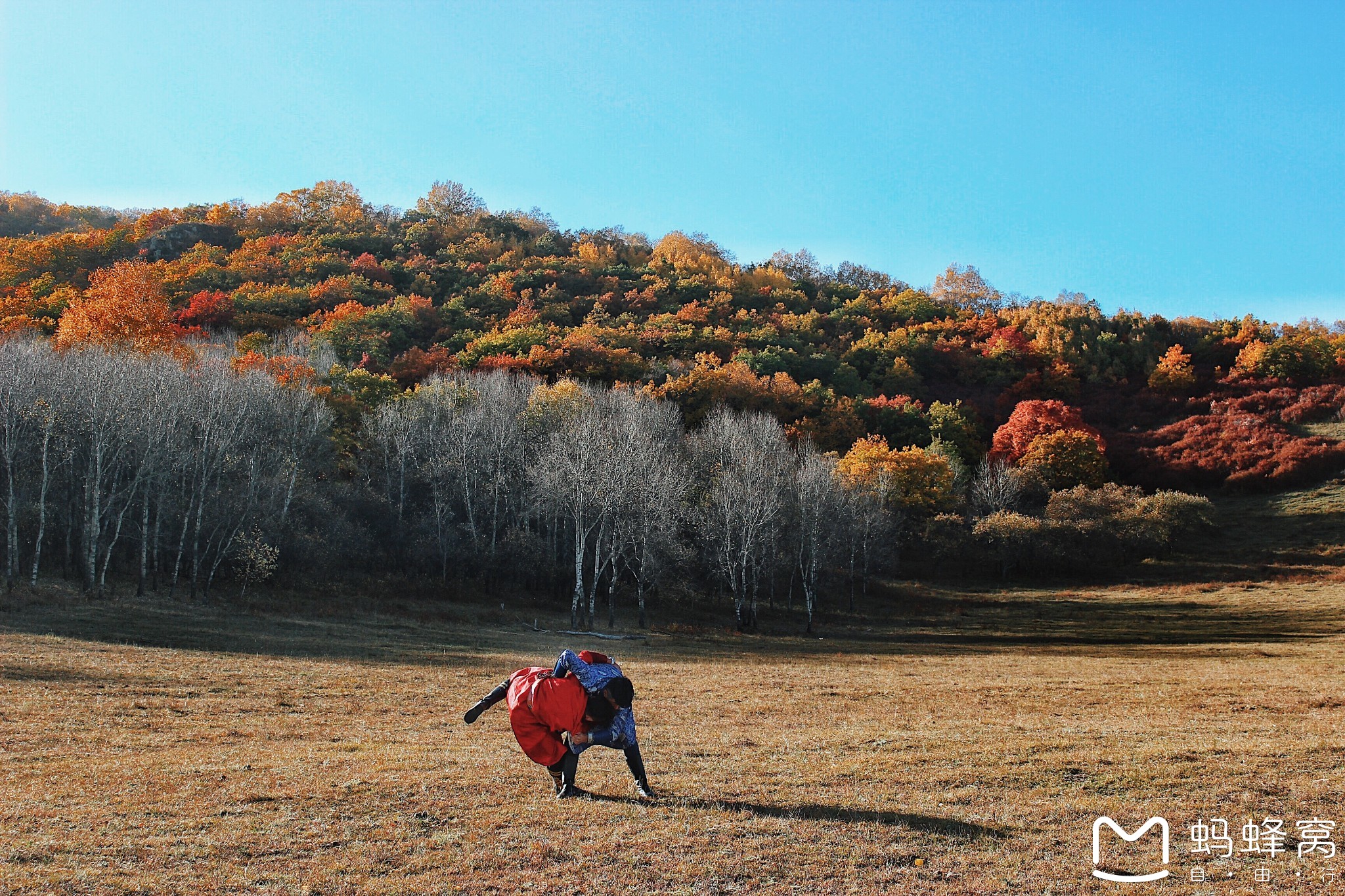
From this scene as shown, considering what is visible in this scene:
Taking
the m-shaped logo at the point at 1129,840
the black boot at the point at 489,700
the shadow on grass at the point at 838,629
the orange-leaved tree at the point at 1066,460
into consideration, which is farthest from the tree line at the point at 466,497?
the m-shaped logo at the point at 1129,840

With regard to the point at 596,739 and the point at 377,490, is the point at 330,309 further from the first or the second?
the point at 596,739

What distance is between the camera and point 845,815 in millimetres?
10125

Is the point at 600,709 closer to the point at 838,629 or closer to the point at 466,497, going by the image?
the point at 838,629

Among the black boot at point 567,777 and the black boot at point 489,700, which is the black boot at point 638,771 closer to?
the black boot at point 567,777

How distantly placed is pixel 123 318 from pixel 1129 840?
276ft

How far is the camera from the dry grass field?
26.8 ft

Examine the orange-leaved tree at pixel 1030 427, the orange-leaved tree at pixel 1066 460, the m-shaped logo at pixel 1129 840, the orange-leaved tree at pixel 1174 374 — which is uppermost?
the orange-leaved tree at pixel 1174 374

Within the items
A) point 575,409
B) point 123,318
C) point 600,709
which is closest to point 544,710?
point 600,709

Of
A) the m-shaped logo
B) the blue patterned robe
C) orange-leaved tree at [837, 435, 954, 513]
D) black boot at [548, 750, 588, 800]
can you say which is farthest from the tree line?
the m-shaped logo

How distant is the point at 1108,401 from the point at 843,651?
8518 cm

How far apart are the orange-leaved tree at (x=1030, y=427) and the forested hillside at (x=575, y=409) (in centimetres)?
44

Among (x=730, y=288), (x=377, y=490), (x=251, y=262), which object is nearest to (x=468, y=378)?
(x=377, y=490)

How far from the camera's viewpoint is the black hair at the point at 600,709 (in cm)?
980

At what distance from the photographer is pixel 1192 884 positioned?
8188 millimetres
